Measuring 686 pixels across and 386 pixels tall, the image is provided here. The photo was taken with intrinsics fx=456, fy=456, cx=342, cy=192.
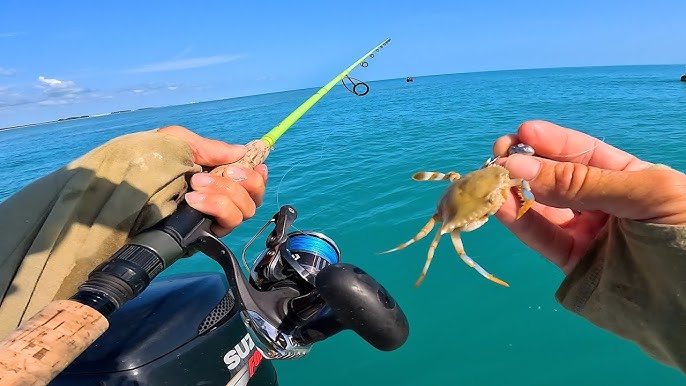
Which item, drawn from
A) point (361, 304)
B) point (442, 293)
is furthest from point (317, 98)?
point (361, 304)

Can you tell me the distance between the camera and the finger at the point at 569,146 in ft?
7.30

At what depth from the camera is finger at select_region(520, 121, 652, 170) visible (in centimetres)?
223

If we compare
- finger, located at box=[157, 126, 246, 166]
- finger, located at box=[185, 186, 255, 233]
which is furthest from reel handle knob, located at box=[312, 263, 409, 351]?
finger, located at box=[157, 126, 246, 166]

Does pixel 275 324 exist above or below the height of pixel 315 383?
above

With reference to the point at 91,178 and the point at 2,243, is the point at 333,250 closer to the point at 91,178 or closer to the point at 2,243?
the point at 91,178

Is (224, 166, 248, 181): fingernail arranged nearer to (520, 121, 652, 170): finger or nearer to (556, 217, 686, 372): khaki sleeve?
(520, 121, 652, 170): finger

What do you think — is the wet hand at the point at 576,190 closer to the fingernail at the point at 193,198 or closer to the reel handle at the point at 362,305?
the reel handle at the point at 362,305

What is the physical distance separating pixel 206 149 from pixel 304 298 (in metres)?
1.05

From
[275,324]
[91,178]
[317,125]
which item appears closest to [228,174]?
[91,178]

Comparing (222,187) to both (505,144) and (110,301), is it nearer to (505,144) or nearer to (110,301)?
(110,301)

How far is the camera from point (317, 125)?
80.8ft

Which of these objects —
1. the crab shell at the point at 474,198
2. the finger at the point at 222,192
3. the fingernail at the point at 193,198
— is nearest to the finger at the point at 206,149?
the finger at the point at 222,192

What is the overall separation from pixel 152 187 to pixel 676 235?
208 cm

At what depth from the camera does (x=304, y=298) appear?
218 centimetres
